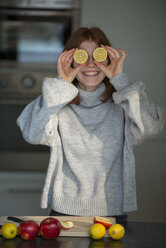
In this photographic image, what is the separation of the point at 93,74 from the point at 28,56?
1072mm

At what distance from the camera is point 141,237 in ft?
4.59

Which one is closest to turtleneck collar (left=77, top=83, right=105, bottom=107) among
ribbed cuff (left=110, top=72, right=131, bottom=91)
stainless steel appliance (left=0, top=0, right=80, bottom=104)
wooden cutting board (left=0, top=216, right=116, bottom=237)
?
ribbed cuff (left=110, top=72, right=131, bottom=91)

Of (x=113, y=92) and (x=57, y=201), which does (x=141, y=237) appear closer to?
(x=57, y=201)

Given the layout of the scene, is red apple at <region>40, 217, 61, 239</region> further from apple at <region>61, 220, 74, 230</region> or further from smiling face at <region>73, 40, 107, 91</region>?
smiling face at <region>73, 40, 107, 91</region>

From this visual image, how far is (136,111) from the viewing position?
181 centimetres

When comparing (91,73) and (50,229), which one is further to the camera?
(91,73)

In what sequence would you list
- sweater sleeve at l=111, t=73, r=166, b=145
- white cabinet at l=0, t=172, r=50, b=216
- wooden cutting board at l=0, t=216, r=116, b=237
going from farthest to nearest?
1. white cabinet at l=0, t=172, r=50, b=216
2. sweater sleeve at l=111, t=73, r=166, b=145
3. wooden cutting board at l=0, t=216, r=116, b=237

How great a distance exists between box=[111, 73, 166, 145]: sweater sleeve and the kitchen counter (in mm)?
494

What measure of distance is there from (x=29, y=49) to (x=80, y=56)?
111 cm

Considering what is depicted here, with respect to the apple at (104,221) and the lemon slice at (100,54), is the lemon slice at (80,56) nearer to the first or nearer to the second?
the lemon slice at (100,54)

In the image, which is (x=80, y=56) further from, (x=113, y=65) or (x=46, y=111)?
(x=46, y=111)

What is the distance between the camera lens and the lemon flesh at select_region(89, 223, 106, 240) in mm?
1391

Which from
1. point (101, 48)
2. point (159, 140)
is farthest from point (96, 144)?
point (159, 140)

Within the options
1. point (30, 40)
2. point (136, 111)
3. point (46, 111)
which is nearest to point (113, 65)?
point (136, 111)
